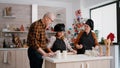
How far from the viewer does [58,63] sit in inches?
96.3

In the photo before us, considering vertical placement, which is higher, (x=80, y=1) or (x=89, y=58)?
(x=80, y=1)

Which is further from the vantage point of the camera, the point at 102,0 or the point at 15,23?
the point at 15,23

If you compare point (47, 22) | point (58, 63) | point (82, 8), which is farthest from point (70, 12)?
point (58, 63)

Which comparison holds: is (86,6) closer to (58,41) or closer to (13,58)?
(13,58)

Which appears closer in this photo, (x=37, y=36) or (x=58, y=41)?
(x=37, y=36)

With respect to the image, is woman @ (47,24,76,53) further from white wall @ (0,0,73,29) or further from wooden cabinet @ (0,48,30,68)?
white wall @ (0,0,73,29)

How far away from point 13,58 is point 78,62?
9.91 ft

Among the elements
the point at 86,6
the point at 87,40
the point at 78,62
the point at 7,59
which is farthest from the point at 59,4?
the point at 78,62

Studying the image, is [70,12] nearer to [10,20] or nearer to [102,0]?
[102,0]

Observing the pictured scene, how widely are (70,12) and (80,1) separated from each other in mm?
515

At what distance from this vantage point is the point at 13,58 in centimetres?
516

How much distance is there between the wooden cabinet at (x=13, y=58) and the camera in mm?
5086

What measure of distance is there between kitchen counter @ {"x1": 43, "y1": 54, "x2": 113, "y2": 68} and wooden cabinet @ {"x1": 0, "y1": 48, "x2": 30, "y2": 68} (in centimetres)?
262

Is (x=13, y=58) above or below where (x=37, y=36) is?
below
